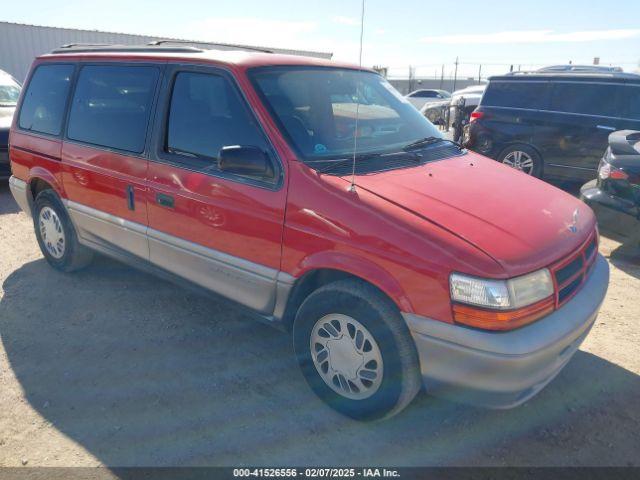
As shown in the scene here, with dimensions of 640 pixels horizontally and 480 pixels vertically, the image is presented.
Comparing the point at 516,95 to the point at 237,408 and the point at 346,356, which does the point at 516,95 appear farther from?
the point at 237,408

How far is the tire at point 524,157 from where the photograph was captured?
7523mm

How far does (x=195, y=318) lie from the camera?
12.6 feet

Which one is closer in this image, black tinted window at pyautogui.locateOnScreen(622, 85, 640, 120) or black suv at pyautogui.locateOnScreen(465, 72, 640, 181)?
black tinted window at pyautogui.locateOnScreen(622, 85, 640, 120)

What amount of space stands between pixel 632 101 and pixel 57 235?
25.1ft

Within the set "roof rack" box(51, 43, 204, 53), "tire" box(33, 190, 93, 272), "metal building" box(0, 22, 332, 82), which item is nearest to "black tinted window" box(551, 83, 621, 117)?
"roof rack" box(51, 43, 204, 53)

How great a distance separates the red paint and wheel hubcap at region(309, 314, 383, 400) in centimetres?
33

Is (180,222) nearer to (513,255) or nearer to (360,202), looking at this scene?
(360,202)

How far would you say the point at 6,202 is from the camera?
7164 millimetres

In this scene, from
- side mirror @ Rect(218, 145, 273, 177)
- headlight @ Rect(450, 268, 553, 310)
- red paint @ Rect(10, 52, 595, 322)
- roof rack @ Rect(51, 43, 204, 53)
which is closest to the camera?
headlight @ Rect(450, 268, 553, 310)

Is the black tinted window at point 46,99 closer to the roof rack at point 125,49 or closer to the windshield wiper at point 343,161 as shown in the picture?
the roof rack at point 125,49

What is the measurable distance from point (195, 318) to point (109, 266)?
157 centimetres

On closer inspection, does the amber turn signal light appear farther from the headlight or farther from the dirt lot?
the dirt lot

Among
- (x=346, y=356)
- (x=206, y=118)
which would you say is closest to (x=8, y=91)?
(x=206, y=118)

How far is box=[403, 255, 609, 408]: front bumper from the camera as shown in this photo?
Answer: 7.04 feet
